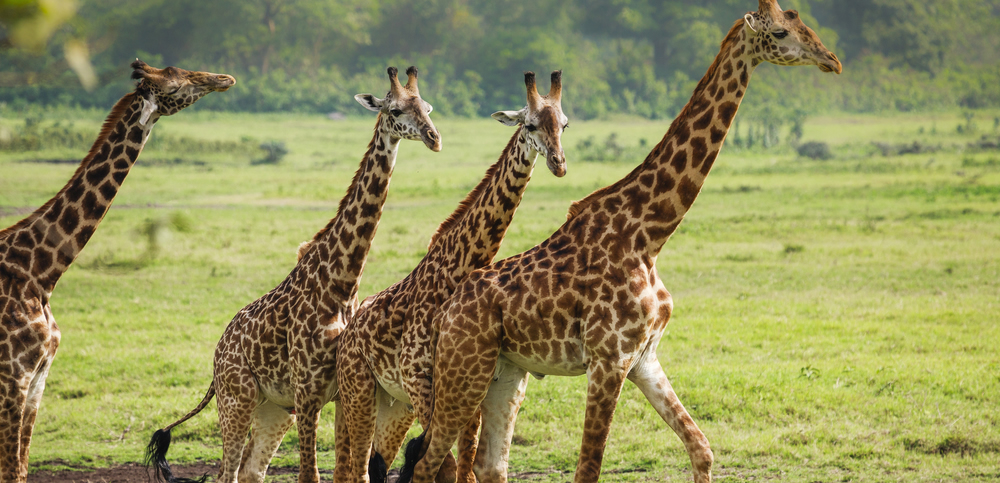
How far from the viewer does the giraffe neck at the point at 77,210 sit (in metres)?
5.52

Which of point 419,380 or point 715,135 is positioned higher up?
point 715,135

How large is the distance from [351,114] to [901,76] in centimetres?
2342

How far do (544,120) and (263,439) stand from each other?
2851 millimetres

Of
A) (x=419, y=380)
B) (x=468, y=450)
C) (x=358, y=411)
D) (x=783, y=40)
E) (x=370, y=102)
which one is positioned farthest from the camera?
(x=370, y=102)

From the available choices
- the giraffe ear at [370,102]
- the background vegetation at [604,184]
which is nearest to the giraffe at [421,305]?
the giraffe ear at [370,102]

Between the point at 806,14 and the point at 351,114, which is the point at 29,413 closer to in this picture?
the point at 351,114

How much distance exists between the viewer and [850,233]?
1675cm

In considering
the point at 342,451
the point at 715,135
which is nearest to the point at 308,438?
the point at 342,451

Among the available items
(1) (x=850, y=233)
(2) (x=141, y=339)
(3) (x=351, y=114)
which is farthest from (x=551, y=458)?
(3) (x=351, y=114)

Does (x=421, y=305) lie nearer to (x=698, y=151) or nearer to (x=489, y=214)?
(x=489, y=214)

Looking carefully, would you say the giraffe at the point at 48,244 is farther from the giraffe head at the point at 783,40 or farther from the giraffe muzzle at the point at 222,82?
the giraffe head at the point at 783,40

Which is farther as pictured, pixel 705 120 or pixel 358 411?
pixel 358 411

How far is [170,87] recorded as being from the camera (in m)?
5.61

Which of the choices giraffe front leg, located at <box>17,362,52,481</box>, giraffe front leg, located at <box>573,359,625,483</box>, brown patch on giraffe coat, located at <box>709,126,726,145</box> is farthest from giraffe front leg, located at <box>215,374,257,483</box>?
brown patch on giraffe coat, located at <box>709,126,726,145</box>
